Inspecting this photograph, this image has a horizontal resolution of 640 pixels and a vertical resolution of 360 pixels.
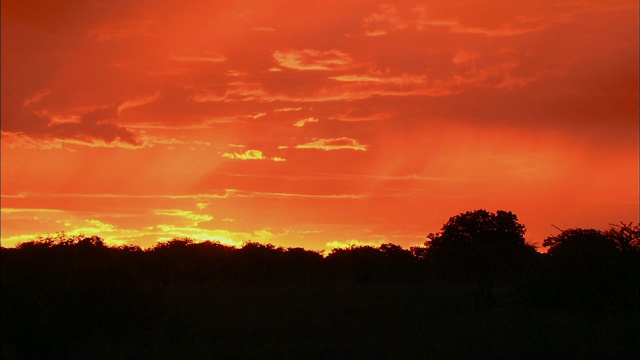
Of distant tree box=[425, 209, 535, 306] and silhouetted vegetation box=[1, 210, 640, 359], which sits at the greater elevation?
distant tree box=[425, 209, 535, 306]

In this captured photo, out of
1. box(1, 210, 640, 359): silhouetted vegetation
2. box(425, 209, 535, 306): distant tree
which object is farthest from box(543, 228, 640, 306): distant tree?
box(425, 209, 535, 306): distant tree

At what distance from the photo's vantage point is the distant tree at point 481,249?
123ft

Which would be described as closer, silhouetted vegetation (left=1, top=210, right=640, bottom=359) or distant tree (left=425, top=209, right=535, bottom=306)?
silhouetted vegetation (left=1, top=210, right=640, bottom=359)

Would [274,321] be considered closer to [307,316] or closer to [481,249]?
[307,316]

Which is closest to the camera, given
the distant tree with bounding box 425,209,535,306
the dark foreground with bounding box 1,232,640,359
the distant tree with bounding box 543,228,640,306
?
the dark foreground with bounding box 1,232,640,359

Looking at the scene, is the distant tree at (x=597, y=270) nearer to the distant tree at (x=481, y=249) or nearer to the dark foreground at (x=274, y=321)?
the dark foreground at (x=274, y=321)

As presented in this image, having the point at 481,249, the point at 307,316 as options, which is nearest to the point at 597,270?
the point at 307,316

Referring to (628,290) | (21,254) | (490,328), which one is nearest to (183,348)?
(21,254)

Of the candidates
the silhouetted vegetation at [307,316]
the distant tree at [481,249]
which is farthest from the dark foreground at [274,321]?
the distant tree at [481,249]

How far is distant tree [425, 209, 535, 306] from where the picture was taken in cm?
3744

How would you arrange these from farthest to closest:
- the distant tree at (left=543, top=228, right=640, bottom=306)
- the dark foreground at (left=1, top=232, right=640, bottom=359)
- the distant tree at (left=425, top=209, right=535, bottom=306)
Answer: the distant tree at (left=425, top=209, right=535, bottom=306) < the distant tree at (left=543, top=228, right=640, bottom=306) < the dark foreground at (left=1, top=232, right=640, bottom=359)

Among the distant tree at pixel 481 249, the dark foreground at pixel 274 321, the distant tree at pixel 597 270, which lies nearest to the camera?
the dark foreground at pixel 274 321

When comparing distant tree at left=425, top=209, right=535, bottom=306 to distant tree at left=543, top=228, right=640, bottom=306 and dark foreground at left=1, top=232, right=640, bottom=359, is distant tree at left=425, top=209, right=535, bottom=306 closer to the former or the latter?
dark foreground at left=1, top=232, right=640, bottom=359

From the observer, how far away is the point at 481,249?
38.3 metres
